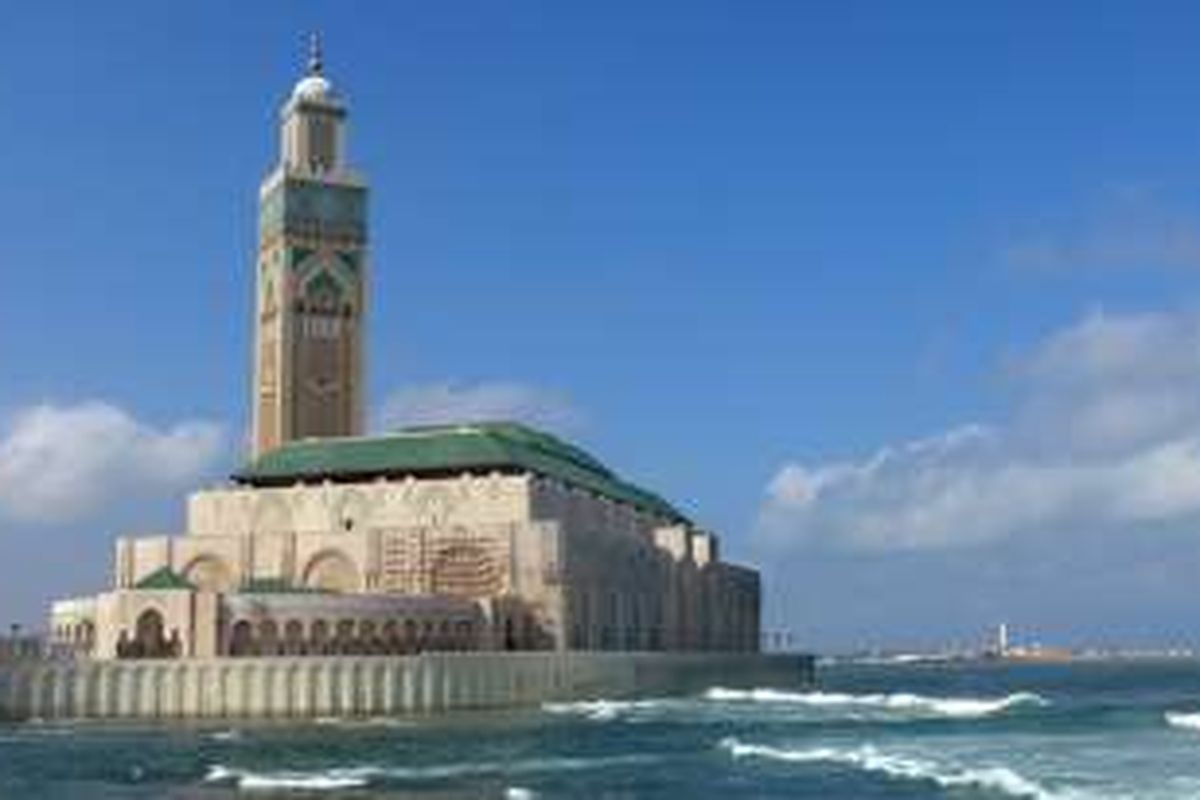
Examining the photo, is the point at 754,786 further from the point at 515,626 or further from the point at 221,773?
the point at 515,626

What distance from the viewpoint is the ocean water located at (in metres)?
64.1

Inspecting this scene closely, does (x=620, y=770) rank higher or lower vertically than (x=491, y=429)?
lower

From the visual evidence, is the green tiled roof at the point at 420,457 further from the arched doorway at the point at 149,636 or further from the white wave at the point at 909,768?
the white wave at the point at 909,768

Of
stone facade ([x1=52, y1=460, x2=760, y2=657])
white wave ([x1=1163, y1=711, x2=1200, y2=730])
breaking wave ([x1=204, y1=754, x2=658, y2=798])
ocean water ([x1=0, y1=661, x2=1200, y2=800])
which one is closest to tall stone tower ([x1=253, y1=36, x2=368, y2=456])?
stone facade ([x1=52, y1=460, x2=760, y2=657])

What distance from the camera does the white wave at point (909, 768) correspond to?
63875 mm

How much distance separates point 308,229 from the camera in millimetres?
157750

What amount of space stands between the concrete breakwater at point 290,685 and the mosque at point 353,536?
3528 millimetres

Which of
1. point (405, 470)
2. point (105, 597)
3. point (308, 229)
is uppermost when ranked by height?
point (308, 229)

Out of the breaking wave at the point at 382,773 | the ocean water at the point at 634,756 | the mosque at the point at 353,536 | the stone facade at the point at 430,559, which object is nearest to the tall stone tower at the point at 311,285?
the mosque at the point at 353,536

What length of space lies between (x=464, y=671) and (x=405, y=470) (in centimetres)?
2326

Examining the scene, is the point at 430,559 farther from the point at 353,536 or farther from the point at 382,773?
the point at 382,773

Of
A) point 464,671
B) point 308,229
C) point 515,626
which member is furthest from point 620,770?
point 308,229

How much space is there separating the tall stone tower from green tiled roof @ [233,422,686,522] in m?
10.8

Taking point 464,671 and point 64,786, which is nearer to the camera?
point 64,786
